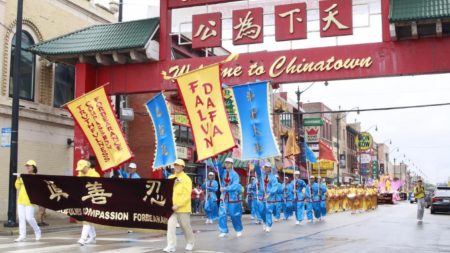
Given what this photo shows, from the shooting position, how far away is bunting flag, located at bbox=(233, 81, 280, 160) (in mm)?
14531

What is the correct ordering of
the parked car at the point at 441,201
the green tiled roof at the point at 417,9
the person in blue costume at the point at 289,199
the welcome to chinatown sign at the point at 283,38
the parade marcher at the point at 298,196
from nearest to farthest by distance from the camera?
the green tiled roof at the point at 417,9, the welcome to chinatown sign at the point at 283,38, the parade marcher at the point at 298,196, the person in blue costume at the point at 289,199, the parked car at the point at 441,201

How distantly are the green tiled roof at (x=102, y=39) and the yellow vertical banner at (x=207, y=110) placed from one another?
685 cm

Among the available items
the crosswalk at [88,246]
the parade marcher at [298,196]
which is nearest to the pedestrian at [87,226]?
the crosswalk at [88,246]

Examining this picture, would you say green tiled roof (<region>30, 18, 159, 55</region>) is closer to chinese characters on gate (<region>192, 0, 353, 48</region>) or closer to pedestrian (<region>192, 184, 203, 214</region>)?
chinese characters on gate (<region>192, 0, 353, 48</region>)

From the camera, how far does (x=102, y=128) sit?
52.5ft

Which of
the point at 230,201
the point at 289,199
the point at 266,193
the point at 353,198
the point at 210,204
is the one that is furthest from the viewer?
the point at 353,198

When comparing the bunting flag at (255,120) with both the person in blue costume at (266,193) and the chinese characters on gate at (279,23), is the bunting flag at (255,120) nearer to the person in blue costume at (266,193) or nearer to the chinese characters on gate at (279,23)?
the person in blue costume at (266,193)

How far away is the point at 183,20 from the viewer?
2141 cm

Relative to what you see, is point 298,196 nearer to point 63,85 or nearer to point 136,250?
point 63,85

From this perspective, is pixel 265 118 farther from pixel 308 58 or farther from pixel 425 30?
pixel 425 30

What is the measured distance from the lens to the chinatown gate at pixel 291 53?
57.0 feet

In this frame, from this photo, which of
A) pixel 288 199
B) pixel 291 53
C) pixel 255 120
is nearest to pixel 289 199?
pixel 288 199

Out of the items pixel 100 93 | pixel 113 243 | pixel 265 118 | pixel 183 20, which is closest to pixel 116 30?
pixel 183 20

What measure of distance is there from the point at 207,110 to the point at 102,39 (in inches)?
366
